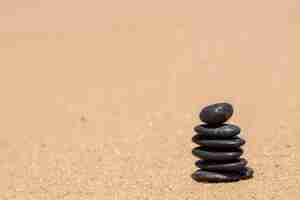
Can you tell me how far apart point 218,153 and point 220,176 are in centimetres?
36

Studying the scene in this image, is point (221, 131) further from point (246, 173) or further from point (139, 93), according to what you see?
point (139, 93)

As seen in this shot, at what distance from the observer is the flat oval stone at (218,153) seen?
10.8 meters

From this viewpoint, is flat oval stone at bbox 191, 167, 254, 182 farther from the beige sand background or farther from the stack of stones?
the beige sand background

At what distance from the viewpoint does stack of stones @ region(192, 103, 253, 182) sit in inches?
426

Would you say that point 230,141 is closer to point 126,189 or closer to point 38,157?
point 126,189

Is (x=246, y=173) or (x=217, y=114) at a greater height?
(x=217, y=114)

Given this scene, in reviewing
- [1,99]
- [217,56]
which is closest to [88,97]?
[1,99]

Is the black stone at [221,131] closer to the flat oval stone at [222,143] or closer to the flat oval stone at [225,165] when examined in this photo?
the flat oval stone at [222,143]

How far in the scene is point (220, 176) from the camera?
10945 mm

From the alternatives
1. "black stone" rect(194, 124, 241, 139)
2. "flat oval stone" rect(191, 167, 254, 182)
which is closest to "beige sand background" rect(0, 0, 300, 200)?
"flat oval stone" rect(191, 167, 254, 182)

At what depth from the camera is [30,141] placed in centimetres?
1487

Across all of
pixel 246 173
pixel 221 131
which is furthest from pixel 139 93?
pixel 221 131

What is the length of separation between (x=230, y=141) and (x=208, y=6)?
1418 centimetres

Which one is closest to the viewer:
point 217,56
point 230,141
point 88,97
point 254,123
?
point 230,141
